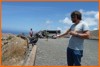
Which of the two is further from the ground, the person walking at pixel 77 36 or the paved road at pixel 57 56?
the person walking at pixel 77 36

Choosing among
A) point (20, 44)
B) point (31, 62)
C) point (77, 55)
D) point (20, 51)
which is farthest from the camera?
point (20, 44)

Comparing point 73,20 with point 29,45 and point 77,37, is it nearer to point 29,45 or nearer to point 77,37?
point 77,37

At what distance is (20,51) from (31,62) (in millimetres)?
13352

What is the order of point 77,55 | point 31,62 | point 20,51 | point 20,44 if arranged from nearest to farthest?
point 77,55
point 31,62
point 20,51
point 20,44

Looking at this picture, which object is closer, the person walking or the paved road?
the person walking

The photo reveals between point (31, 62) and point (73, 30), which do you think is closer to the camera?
point (73, 30)

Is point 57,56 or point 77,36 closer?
point 77,36

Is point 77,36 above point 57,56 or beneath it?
above

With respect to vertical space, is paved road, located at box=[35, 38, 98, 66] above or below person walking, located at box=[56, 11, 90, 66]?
below

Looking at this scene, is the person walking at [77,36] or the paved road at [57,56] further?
the paved road at [57,56]

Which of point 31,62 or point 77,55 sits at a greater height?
point 77,55

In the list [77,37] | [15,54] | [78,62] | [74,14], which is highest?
[74,14]

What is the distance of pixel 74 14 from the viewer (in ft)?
23.9

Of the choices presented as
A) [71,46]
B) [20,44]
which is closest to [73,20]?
[71,46]
